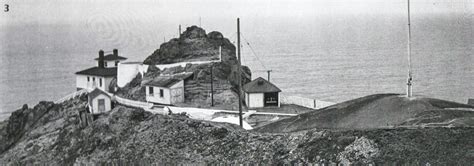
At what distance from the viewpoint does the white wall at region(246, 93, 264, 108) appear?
38.4 metres

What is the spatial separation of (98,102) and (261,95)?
1220 cm

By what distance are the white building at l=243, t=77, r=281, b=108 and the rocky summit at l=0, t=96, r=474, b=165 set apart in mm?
21020

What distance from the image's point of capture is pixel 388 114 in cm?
1784

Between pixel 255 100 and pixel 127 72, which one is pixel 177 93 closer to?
pixel 255 100

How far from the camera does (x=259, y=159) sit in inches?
508

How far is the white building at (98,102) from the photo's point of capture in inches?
1596

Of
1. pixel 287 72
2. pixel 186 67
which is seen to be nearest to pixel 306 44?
pixel 287 72

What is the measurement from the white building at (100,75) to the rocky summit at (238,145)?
33.3 meters

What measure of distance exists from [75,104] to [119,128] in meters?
30.4

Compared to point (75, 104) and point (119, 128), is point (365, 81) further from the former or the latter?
point (119, 128)

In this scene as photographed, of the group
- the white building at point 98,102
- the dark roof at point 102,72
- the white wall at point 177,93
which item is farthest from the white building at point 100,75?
the white wall at point 177,93

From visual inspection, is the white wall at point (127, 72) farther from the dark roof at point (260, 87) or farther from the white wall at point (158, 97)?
the dark roof at point (260, 87)

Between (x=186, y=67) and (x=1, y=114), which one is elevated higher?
(x=186, y=67)

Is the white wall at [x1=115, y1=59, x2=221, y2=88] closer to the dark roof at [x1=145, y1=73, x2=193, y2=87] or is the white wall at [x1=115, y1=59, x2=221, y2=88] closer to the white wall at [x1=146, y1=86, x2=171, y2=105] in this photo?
the dark roof at [x1=145, y1=73, x2=193, y2=87]
